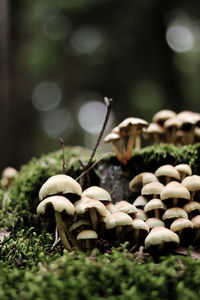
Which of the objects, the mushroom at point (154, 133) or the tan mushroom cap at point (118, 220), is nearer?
the tan mushroom cap at point (118, 220)

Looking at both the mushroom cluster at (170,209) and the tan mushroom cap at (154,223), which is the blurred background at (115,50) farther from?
the tan mushroom cap at (154,223)

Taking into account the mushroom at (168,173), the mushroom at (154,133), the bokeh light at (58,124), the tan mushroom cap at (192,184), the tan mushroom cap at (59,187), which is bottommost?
the bokeh light at (58,124)

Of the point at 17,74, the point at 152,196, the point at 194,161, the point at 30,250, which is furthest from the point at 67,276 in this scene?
the point at 17,74

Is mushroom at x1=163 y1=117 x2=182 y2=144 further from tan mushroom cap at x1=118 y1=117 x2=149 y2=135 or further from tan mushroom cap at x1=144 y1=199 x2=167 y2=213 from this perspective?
tan mushroom cap at x1=144 y1=199 x2=167 y2=213

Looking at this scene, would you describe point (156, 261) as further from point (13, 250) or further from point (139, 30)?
point (139, 30)

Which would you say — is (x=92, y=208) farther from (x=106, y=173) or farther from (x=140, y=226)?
(x=106, y=173)

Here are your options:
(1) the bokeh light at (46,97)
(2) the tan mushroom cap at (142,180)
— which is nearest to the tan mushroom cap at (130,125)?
(2) the tan mushroom cap at (142,180)
